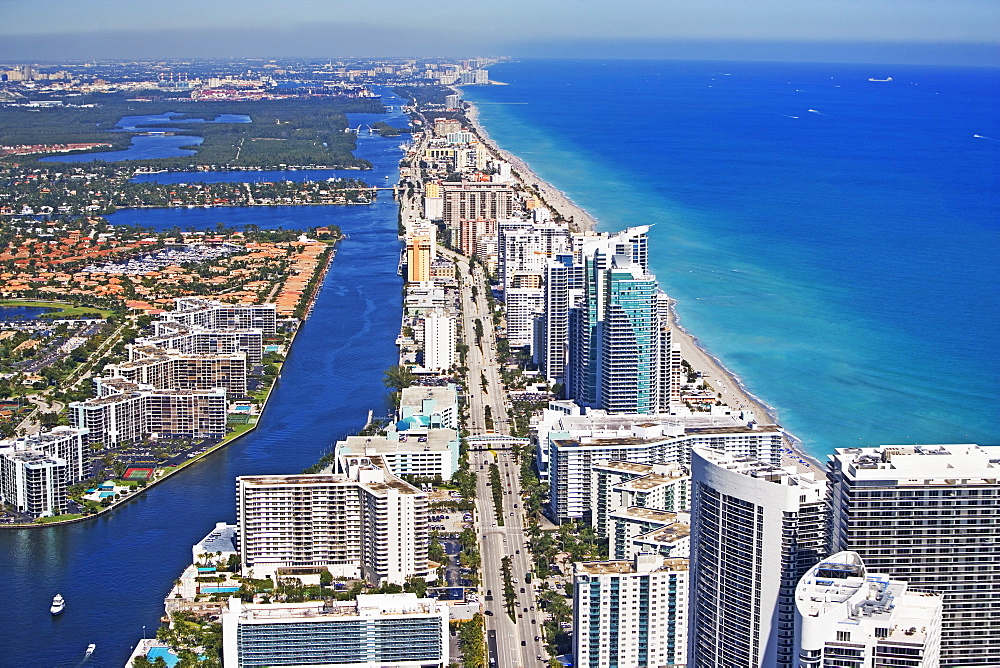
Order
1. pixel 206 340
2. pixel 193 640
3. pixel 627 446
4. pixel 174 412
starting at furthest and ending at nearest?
1. pixel 206 340
2. pixel 174 412
3. pixel 627 446
4. pixel 193 640

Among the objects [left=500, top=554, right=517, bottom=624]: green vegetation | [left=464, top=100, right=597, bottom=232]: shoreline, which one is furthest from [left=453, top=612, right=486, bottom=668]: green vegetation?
[left=464, top=100, right=597, bottom=232]: shoreline

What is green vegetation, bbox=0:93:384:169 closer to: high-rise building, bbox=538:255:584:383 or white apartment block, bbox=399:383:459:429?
high-rise building, bbox=538:255:584:383

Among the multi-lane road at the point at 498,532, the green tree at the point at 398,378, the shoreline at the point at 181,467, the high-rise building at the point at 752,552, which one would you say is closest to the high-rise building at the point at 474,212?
the shoreline at the point at 181,467

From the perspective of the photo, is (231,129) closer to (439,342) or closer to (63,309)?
(63,309)

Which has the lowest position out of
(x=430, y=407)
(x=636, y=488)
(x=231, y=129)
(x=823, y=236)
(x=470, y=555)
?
(x=470, y=555)

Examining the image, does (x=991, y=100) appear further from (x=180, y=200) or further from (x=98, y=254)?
(x=98, y=254)

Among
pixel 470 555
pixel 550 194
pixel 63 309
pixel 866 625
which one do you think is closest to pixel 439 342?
pixel 470 555

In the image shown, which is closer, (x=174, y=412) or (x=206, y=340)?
(x=174, y=412)

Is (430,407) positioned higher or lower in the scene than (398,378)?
higher

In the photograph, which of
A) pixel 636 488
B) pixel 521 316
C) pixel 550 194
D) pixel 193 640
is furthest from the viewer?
pixel 550 194
